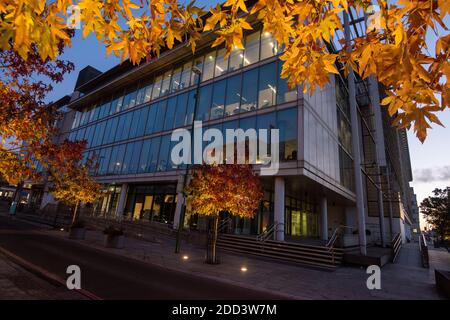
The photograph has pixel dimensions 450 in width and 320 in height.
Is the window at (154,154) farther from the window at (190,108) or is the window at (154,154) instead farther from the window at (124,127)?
the window at (124,127)

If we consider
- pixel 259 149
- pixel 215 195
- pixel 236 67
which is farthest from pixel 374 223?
pixel 215 195

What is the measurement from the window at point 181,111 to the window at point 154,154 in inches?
120

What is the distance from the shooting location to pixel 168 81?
102 feet

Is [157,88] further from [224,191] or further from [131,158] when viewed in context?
[224,191]

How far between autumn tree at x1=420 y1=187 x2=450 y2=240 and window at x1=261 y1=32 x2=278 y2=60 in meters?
41.4

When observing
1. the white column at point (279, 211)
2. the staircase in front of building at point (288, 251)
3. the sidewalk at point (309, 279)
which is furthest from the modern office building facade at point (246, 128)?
the sidewalk at point (309, 279)

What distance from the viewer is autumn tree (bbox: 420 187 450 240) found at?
42.2 metres

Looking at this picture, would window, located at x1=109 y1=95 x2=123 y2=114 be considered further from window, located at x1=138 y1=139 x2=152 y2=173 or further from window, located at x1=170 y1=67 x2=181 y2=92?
window, located at x1=170 y1=67 x2=181 y2=92

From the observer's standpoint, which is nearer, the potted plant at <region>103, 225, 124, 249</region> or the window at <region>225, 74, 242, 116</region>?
the potted plant at <region>103, 225, 124, 249</region>

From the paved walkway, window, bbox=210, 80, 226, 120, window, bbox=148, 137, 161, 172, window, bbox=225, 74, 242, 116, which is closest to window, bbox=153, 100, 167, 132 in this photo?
window, bbox=148, 137, 161, 172

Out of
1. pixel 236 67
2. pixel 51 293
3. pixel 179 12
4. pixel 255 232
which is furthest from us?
pixel 236 67
